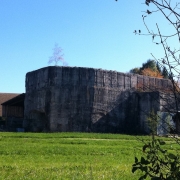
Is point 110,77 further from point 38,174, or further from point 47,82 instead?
point 38,174

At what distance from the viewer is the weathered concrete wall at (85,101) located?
89.6ft

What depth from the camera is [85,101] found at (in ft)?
90.2

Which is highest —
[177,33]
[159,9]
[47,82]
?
[47,82]

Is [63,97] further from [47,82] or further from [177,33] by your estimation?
[177,33]

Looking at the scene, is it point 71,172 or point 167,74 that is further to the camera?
point 71,172

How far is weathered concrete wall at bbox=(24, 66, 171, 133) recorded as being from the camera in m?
27.3

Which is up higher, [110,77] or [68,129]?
[110,77]

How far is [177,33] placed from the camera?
3.01 m

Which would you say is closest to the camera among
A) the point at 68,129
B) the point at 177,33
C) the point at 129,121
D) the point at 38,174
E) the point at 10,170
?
the point at 177,33

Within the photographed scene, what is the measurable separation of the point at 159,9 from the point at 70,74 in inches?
970

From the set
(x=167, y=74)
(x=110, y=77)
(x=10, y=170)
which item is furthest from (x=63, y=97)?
(x=167, y=74)

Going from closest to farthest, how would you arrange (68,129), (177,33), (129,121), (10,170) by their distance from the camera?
(177,33)
(10,170)
(68,129)
(129,121)

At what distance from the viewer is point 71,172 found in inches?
281

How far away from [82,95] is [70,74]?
5.46 ft
